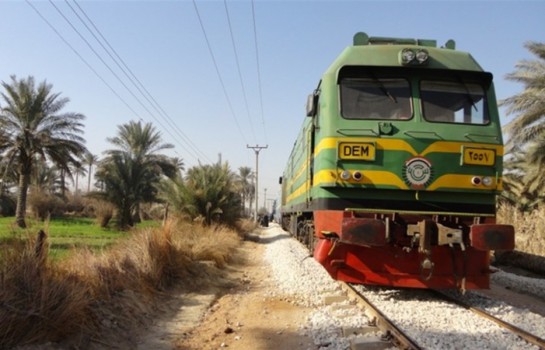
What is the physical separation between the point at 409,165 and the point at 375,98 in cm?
118

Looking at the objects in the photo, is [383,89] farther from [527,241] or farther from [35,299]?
[527,241]

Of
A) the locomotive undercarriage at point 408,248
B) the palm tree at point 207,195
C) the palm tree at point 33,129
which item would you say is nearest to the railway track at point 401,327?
the locomotive undercarriage at point 408,248

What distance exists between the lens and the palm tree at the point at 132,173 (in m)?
31.3

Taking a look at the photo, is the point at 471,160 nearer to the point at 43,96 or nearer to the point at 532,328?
the point at 532,328

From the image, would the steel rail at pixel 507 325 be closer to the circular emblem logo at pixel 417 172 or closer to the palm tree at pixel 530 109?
the circular emblem logo at pixel 417 172

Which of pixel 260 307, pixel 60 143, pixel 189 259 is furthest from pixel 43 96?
pixel 260 307

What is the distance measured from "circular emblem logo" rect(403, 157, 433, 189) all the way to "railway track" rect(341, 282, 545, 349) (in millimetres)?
1827

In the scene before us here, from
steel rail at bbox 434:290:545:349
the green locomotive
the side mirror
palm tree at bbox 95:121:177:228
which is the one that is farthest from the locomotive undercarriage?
palm tree at bbox 95:121:177:228

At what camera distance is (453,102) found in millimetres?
7750

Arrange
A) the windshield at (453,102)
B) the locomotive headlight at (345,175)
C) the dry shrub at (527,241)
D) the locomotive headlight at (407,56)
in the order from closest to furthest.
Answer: the locomotive headlight at (345,175) → the locomotive headlight at (407,56) → the windshield at (453,102) → the dry shrub at (527,241)

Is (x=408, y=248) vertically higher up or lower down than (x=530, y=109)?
lower down

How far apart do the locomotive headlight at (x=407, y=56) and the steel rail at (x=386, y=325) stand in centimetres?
360

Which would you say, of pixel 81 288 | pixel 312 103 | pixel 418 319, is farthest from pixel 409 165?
pixel 81 288

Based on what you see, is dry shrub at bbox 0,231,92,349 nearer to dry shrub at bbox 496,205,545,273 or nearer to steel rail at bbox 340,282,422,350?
steel rail at bbox 340,282,422,350
